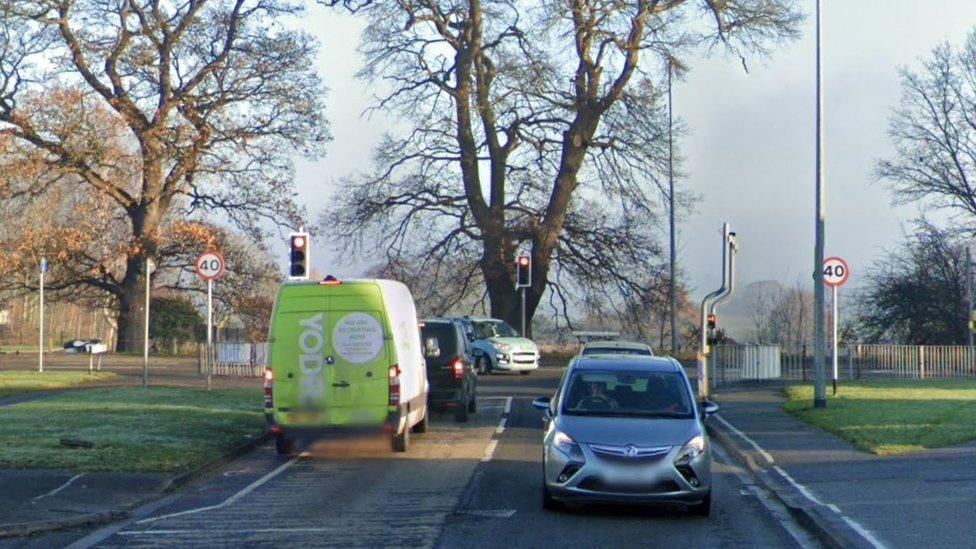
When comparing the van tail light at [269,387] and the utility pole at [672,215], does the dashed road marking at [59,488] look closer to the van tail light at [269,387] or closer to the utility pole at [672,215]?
the van tail light at [269,387]

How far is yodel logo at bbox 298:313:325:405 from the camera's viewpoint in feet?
57.5

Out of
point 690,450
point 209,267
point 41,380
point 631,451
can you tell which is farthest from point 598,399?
point 41,380

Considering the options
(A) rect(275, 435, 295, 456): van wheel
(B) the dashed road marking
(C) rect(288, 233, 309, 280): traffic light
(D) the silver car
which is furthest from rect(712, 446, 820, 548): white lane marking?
(C) rect(288, 233, 309, 280): traffic light

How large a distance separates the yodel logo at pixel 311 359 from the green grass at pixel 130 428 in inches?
61.2

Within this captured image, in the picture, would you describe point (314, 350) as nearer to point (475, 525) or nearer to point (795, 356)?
point (475, 525)

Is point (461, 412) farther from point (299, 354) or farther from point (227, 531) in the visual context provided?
point (227, 531)

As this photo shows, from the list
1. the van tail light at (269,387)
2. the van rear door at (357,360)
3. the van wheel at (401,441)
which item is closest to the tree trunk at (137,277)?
the van wheel at (401,441)

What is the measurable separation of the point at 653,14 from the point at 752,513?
33.2 m

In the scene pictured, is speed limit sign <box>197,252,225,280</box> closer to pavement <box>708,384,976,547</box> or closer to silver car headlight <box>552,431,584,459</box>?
pavement <box>708,384,976,547</box>

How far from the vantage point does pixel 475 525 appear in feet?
39.3

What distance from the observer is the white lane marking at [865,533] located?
10.7 m

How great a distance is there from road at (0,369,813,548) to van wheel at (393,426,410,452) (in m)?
0.16

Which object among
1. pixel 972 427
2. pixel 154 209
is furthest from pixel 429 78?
pixel 972 427

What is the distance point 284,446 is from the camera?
59.5 ft
